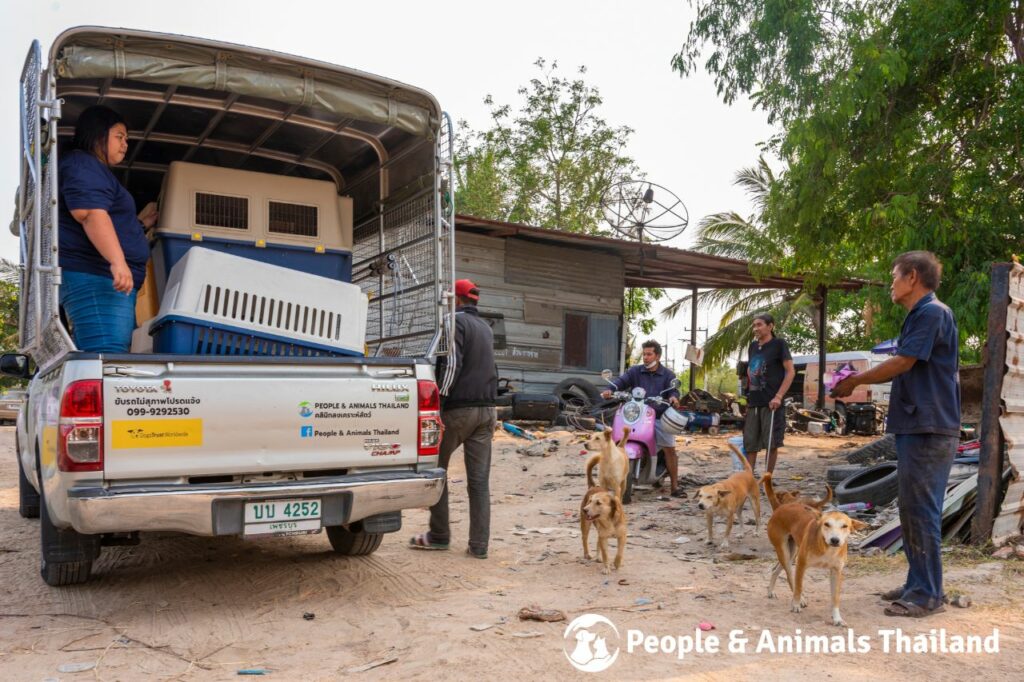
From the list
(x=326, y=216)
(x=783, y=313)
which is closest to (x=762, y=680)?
(x=326, y=216)

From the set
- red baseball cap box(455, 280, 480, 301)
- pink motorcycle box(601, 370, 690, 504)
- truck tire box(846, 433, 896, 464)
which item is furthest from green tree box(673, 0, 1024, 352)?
red baseball cap box(455, 280, 480, 301)

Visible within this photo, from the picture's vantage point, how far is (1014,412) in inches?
231

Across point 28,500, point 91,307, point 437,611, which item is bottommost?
point 437,611

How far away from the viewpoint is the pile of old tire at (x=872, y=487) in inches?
286

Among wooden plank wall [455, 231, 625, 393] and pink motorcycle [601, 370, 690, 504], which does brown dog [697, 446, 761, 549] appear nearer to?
pink motorcycle [601, 370, 690, 504]

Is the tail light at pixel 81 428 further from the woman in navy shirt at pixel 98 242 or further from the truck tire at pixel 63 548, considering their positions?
the woman in navy shirt at pixel 98 242

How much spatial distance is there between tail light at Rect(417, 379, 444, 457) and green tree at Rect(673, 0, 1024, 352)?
699 centimetres

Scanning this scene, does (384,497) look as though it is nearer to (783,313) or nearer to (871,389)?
(871,389)

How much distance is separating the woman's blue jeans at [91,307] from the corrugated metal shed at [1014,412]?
5768 millimetres

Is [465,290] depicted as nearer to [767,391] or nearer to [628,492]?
[628,492]

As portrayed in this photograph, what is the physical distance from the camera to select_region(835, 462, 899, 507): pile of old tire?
23.8 ft

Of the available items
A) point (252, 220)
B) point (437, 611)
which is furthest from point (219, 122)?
point (437, 611)

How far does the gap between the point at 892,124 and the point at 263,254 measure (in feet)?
27.6

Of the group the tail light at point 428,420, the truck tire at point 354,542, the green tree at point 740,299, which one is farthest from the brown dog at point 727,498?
the green tree at point 740,299
